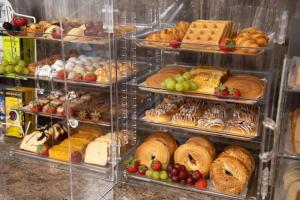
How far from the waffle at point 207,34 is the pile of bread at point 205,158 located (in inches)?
21.7

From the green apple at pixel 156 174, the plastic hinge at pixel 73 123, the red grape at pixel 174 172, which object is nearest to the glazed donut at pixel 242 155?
the red grape at pixel 174 172

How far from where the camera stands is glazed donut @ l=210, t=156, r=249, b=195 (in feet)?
6.01

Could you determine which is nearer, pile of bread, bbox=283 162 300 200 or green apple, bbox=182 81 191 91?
pile of bread, bbox=283 162 300 200

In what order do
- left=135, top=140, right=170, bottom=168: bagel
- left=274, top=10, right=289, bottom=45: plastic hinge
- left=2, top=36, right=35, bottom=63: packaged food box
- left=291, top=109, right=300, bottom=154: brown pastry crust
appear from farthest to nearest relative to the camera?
left=2, top=36, right=35, bottom=63: packaged food box < left=135, top=140, right=170, bottom=168: bagel < left=291, top=109, right=300, bottom=154: brown pastry crust < left=274, top=10, right=289, bottom=45: plastic hinge

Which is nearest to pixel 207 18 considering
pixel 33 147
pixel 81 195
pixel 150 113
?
pixel 150 113

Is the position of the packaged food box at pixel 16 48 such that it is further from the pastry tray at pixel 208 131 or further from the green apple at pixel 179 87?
the green apple at pixel 179 87

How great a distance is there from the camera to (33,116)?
2.70 metres

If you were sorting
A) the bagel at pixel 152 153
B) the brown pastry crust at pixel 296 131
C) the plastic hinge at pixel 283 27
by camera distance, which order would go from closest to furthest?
the plastic hinge at pixel 283 27
the brown pastry crust at pixel 296 131
the bagel at pixel 152 153

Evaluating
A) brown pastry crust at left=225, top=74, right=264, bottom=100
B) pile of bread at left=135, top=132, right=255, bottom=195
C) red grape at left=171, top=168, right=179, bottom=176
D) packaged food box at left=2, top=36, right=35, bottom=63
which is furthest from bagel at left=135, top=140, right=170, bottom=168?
packaged food box at left=2, top=36, right=35, bottom=63

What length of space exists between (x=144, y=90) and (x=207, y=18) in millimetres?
560

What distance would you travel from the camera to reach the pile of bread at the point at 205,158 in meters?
1.84

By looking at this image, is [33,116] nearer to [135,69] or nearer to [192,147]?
[135,69]

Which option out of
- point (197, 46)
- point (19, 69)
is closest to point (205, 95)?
point (197, 46)

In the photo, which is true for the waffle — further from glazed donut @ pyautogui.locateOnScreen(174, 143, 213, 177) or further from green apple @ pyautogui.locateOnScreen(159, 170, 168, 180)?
green apple @ pyautogui.locateOnScreen(159, 170, 168, 180)
